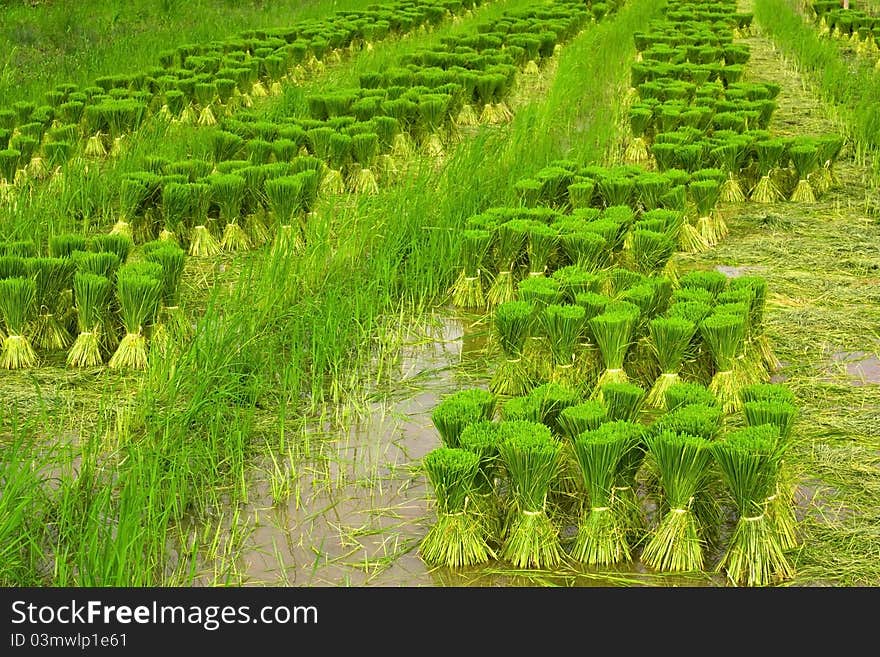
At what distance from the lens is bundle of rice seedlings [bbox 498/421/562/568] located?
3.49 meters

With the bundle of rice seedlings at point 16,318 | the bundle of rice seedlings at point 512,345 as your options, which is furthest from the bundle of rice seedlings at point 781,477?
the bundle of rice seedlings at point 16,318

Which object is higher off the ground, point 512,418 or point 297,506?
point 512,418

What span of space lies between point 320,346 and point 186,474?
3.68ft

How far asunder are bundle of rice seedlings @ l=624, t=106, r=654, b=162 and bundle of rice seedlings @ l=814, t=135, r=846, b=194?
4.19ft

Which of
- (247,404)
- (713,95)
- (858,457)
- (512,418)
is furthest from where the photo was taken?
(713,95)

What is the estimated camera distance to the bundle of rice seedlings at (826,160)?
764cm

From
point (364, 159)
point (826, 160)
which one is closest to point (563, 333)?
point (364, 159)

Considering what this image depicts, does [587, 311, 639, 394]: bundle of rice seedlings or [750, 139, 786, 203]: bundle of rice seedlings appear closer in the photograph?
[587, 311, 639, 394]: bundle of rice seedlings

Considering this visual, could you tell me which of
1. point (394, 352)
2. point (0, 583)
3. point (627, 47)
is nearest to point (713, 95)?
point (627, 47)

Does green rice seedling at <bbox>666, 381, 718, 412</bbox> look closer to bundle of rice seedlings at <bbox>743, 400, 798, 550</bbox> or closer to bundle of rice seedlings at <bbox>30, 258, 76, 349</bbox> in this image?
bundle of rice seedlings at <bbox>743, 400, 798, 550</bbox>

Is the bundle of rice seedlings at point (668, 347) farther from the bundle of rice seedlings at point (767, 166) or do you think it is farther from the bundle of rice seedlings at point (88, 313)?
the bundle of rice seedlings at point (767, 166)

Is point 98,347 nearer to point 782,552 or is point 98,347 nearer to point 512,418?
point 512,418

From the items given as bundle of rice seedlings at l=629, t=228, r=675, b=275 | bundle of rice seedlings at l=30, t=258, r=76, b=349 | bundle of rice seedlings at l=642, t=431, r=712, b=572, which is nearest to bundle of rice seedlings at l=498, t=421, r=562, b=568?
bundle of rice seedlings at l=642, t=431, r=712, b=572

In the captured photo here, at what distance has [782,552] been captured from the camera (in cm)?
352
